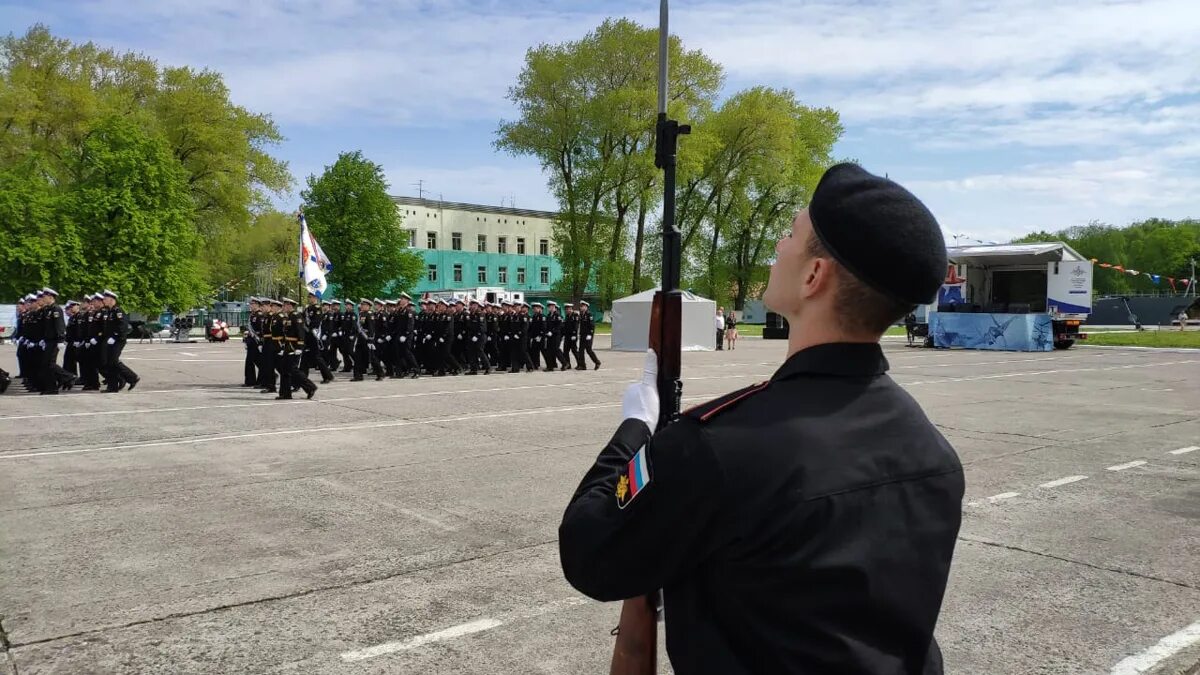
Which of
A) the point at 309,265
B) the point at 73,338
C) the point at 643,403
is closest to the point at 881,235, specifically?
the point at 643,403

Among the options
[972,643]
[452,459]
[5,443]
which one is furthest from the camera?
[5,443]

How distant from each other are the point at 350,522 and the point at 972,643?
4210 millimetres

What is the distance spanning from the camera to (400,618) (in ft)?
14.5

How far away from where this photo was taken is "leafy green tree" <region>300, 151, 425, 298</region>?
177 feet

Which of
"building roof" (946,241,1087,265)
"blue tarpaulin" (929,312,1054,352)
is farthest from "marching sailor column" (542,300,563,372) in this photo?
"blue tarpaulin" (929,312,1054,352)

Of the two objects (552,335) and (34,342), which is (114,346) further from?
(552,335)

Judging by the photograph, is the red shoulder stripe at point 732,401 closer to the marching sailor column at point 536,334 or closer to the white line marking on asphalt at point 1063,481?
the white line marking on asphalt at point 1063,481

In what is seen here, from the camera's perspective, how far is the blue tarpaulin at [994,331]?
101 feet

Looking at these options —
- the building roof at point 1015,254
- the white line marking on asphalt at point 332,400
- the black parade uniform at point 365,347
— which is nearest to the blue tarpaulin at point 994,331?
the building roof at point 1015,254

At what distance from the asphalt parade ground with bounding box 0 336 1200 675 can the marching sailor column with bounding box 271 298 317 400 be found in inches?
81.9

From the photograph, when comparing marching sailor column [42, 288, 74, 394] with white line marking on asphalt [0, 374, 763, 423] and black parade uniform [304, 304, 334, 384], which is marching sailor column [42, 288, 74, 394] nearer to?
white line marking on asphalt [0, 374, 763, 423]

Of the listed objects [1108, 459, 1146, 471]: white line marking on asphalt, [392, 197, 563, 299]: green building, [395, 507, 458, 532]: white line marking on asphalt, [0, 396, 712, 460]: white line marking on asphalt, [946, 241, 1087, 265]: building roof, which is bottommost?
[395, 507, 458, 532]: white line marking on asphalt

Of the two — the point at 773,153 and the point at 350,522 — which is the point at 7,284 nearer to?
the point at 773,153

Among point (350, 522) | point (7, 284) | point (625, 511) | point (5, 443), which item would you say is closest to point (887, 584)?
point (625, 511)
